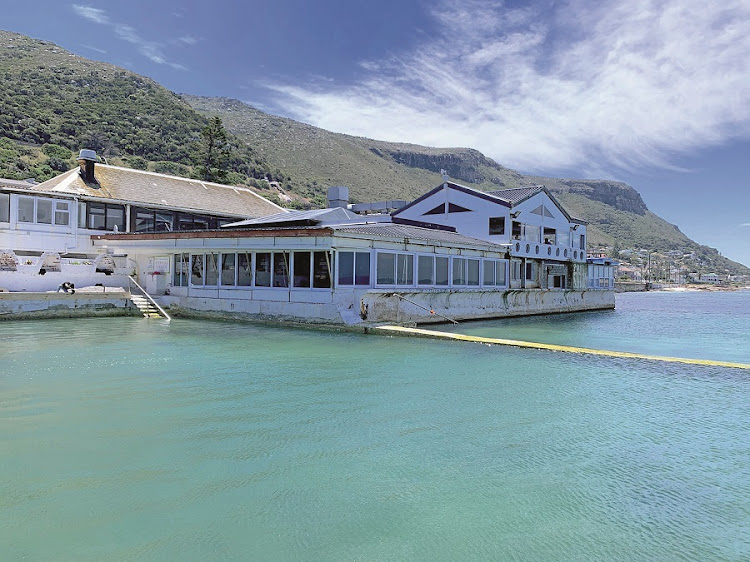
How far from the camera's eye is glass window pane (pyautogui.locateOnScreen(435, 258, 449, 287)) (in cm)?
2548

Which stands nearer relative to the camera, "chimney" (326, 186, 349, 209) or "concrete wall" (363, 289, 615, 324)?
"concrete wall" (363, 289, 615, 324)

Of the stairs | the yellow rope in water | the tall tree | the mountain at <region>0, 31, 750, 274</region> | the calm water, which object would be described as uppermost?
the mountain at <region>0, 31, 750, 274</region>

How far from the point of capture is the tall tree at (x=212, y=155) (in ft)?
171

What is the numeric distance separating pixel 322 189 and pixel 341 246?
62854 mm

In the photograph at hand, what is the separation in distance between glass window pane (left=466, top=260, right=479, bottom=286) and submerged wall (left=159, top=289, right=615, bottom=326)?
0.77 meters

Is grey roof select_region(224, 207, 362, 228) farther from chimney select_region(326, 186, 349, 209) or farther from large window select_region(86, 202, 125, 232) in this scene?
chimney select_region(326, 186, 349, 209)

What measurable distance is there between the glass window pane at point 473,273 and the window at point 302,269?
Answer: 10.2m

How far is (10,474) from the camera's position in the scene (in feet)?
18.5

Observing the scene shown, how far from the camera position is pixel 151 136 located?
66.8 meters

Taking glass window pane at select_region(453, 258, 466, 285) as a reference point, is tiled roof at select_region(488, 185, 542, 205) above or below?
above

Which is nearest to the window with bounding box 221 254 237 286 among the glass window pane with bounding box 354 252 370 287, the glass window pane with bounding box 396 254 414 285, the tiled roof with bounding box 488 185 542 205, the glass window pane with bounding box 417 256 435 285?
the glass window pane with bounding box 354 252 370 287

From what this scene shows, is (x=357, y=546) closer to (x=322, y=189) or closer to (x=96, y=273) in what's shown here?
(x=96, y=273)

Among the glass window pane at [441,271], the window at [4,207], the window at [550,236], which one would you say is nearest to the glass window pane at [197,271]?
the window at [4,207]

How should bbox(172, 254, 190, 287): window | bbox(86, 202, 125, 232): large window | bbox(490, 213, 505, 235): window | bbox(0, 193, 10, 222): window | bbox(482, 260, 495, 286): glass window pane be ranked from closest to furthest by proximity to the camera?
1. bbox(0, 193, 10, 222): window
2. bbox(172, 254, 190, 287): window
3. bbox(86, 202, 125, 232): large window
4. bbox(482, 260, 495, 286): glass window pane
5. bbox(490, 213, 505, 235): window
